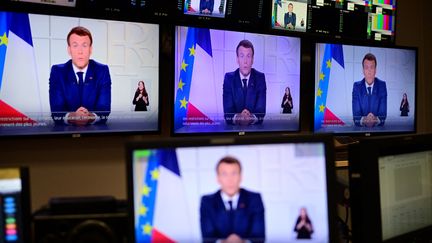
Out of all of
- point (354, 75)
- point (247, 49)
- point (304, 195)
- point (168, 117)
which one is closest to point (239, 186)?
point (304, 195)

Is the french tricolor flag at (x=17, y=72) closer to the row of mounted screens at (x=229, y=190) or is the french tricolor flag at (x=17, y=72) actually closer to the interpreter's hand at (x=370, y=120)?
the row of mounted screens at (x=229, y=190)

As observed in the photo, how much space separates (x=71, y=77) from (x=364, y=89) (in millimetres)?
2010

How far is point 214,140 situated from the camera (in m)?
1.13

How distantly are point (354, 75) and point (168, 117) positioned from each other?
4.59 feet

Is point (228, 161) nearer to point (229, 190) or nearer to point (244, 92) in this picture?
point (229, 190)

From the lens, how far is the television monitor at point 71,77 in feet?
6.21

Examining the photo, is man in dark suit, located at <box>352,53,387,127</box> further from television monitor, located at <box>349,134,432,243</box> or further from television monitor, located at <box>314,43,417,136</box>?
television monitor, located at <box>349,134,432,243</box>

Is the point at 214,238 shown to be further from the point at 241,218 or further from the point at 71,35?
the point at 71,35

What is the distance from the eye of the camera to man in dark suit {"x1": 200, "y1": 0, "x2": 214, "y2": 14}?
2351 millimetres

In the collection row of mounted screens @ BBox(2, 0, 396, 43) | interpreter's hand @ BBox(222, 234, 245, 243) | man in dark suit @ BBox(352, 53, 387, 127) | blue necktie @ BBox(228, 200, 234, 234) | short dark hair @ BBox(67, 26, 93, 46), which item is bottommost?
interpreter's hand @ BBox(222, 234, 245, 243)

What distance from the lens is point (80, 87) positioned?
201cm

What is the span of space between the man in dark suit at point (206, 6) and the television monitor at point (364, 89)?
0.81 meters

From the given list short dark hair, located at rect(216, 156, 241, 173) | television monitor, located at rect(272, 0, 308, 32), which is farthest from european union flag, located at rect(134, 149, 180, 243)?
television monitor, located at rect(272, 0, 308, 32)

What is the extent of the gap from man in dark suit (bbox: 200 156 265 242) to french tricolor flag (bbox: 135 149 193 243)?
0.06 m
